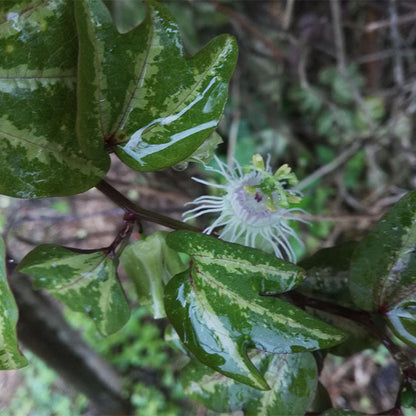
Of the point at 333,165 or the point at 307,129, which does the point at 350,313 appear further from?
the point at 307,129

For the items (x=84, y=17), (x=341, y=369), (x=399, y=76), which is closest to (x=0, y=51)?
(x=84, y=17)

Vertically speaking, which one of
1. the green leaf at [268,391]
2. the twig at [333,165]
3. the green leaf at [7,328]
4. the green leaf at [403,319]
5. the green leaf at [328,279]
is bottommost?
the green leaf at [268,391]

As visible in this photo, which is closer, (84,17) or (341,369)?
(84,17)

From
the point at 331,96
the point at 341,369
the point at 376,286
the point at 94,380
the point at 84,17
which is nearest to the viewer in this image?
the point at 84,17

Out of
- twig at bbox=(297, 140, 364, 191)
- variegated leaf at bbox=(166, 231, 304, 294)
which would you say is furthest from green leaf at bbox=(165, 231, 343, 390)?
twig at bbox=(297, 140, 364, 191)

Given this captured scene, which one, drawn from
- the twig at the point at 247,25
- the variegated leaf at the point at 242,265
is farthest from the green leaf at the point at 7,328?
the twig at the point at 247,25

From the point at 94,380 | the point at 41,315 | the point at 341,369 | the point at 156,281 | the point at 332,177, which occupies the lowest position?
the point at 341,369

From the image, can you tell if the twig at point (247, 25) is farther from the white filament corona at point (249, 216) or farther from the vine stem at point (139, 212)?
the vine stem at point (139, 212)

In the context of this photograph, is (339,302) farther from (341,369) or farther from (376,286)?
(341,369)
